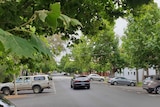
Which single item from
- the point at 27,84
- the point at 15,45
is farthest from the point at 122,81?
the point at 15,45

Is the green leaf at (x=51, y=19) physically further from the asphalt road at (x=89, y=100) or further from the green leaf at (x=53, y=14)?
the asphalt road at (x=89, y=100)

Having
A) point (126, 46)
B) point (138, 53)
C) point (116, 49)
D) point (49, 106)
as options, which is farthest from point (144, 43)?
point (116, 49)

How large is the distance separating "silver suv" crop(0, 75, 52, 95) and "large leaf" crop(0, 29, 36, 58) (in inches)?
1169

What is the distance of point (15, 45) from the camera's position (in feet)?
5.05

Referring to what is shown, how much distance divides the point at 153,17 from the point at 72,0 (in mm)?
28853

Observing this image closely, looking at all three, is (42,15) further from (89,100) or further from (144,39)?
(144,39)

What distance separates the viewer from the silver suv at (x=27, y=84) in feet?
101

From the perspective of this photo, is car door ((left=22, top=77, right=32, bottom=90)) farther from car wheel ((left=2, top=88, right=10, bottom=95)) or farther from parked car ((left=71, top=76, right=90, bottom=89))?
parked car ((left=71, top=76, right=90, bottom=89))

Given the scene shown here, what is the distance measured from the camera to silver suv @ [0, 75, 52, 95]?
30.8 m

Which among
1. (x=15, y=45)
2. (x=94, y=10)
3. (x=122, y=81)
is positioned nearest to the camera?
(x=15, y=45)

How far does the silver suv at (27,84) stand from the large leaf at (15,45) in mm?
29686

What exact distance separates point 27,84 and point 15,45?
30174 mm

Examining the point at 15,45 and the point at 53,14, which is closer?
the point at 15,45

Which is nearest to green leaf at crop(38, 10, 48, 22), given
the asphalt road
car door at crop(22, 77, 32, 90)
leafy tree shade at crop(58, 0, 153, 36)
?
leafy tree shade at crop(58, 0, 153, 36)
